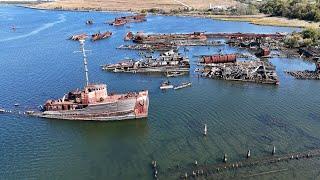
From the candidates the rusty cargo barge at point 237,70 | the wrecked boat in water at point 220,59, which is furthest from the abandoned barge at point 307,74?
the wrecked boat in water at point 220,59

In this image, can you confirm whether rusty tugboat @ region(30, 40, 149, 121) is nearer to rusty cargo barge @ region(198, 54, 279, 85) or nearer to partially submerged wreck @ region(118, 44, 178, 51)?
rusty cargo barge @ region(198, 54, 279, 85)

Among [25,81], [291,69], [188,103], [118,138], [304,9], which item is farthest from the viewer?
[304,9]

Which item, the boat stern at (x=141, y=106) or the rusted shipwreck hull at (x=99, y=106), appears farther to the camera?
the boat stern at (x=141, y=106)

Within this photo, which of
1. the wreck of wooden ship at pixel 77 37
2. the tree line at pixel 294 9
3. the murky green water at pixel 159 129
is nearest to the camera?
the murky green water at pixel 159 129

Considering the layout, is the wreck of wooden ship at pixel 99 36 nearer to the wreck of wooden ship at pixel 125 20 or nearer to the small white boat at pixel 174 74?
the wreck of wooden ship at pixel 125 20

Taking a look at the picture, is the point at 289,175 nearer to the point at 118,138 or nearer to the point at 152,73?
the point at 118,138

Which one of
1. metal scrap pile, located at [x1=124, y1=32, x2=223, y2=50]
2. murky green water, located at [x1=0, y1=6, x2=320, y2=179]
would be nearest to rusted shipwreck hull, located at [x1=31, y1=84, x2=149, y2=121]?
murky green water, located at [x1=0, y1=6, x2=320, y2=179]

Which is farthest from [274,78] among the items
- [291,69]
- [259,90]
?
[291,69]
